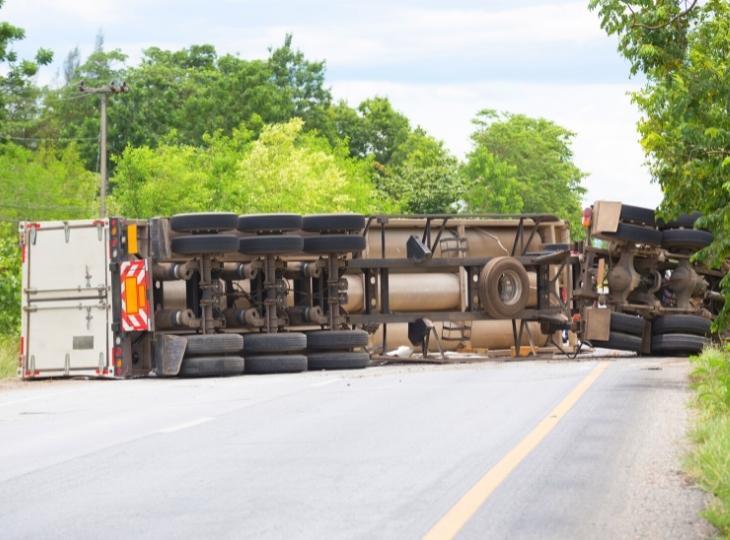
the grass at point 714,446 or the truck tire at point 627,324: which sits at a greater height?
the truck tire at point 627,324

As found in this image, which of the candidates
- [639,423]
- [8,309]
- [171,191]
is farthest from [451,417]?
[171,191]

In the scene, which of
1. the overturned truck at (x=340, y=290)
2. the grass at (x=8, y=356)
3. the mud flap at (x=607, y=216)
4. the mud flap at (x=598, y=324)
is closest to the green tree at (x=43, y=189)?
the grass at (x=8, y=356)

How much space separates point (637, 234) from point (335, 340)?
614 centimetres

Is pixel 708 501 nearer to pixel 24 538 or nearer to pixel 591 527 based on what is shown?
pixel 591 527

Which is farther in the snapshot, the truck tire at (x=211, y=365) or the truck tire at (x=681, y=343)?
the truck tire at (x=681, y=343)

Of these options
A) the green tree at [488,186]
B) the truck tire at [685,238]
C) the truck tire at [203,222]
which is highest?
the green tree at [488,186]

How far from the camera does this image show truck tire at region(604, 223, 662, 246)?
2748cm

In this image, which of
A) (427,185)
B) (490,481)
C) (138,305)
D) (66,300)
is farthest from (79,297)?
(427,185)

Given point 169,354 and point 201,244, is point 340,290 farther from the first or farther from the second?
point 169,354

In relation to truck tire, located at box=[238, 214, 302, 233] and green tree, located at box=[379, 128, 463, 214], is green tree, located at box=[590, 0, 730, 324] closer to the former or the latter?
truck tire, located at box=[238, 214, 302, 233]

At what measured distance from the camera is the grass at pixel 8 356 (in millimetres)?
26125

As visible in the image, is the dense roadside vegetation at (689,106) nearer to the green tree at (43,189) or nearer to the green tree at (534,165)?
the green tree at (43,189)

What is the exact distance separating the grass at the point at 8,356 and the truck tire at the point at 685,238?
11419 millimetres

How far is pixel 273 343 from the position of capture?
24.1 meters
